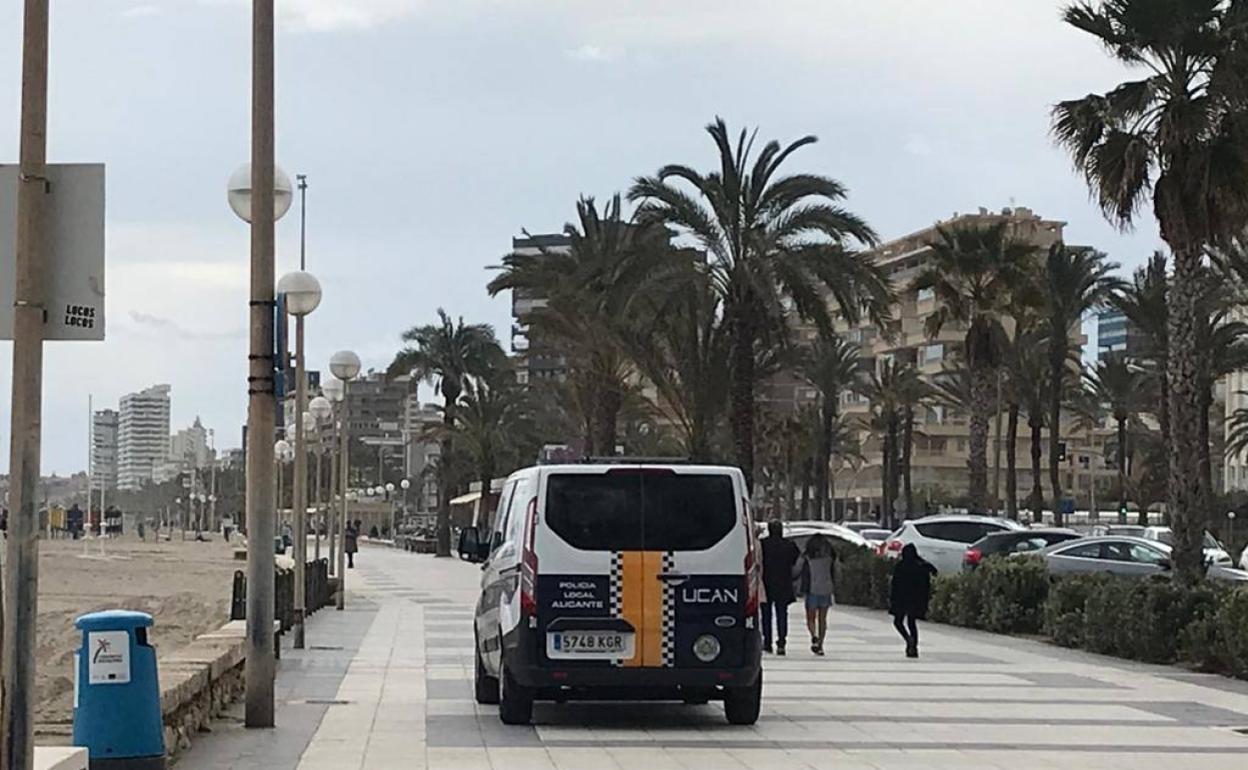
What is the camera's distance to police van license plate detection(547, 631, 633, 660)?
14039 millimetres

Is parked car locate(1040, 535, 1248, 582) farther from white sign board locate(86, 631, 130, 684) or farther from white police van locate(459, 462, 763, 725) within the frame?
white sign board locate(86, 631, 130, 684)

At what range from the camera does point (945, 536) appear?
3625cm

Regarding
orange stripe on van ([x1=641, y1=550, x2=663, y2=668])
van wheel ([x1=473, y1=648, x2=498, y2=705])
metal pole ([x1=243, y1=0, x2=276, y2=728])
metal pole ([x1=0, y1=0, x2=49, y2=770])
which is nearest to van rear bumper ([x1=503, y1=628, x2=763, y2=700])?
orange stripe on van ([x1=641, y1=550, x2=663, y2=668])

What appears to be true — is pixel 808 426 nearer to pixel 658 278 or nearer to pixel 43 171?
pixel 658 278

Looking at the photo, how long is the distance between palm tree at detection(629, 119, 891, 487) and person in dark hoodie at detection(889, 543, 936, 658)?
14.9m

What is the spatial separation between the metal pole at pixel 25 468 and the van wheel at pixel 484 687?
8243mm

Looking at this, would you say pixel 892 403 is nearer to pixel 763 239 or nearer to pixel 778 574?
pixel 763 239

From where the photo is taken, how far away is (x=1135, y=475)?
108000 millimetres

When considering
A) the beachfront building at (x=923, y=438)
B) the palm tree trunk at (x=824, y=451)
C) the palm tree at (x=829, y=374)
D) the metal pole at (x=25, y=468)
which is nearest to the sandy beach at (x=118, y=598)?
the metal pole at (x=25, y=468)

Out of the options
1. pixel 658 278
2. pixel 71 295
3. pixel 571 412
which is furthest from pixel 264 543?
pixel 571 412

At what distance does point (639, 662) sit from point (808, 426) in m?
71.4

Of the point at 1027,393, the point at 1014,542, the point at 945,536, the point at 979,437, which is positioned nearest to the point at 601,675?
the point at 1014,542

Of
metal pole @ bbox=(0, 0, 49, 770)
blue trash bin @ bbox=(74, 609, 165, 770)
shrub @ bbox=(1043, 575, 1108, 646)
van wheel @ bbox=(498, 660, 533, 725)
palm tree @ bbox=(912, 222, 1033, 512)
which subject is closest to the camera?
metal pole @ bbox=(0, 0, 49, 770)

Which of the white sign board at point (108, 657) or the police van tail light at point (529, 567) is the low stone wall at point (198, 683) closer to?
the white sign board at point (108, 657)
